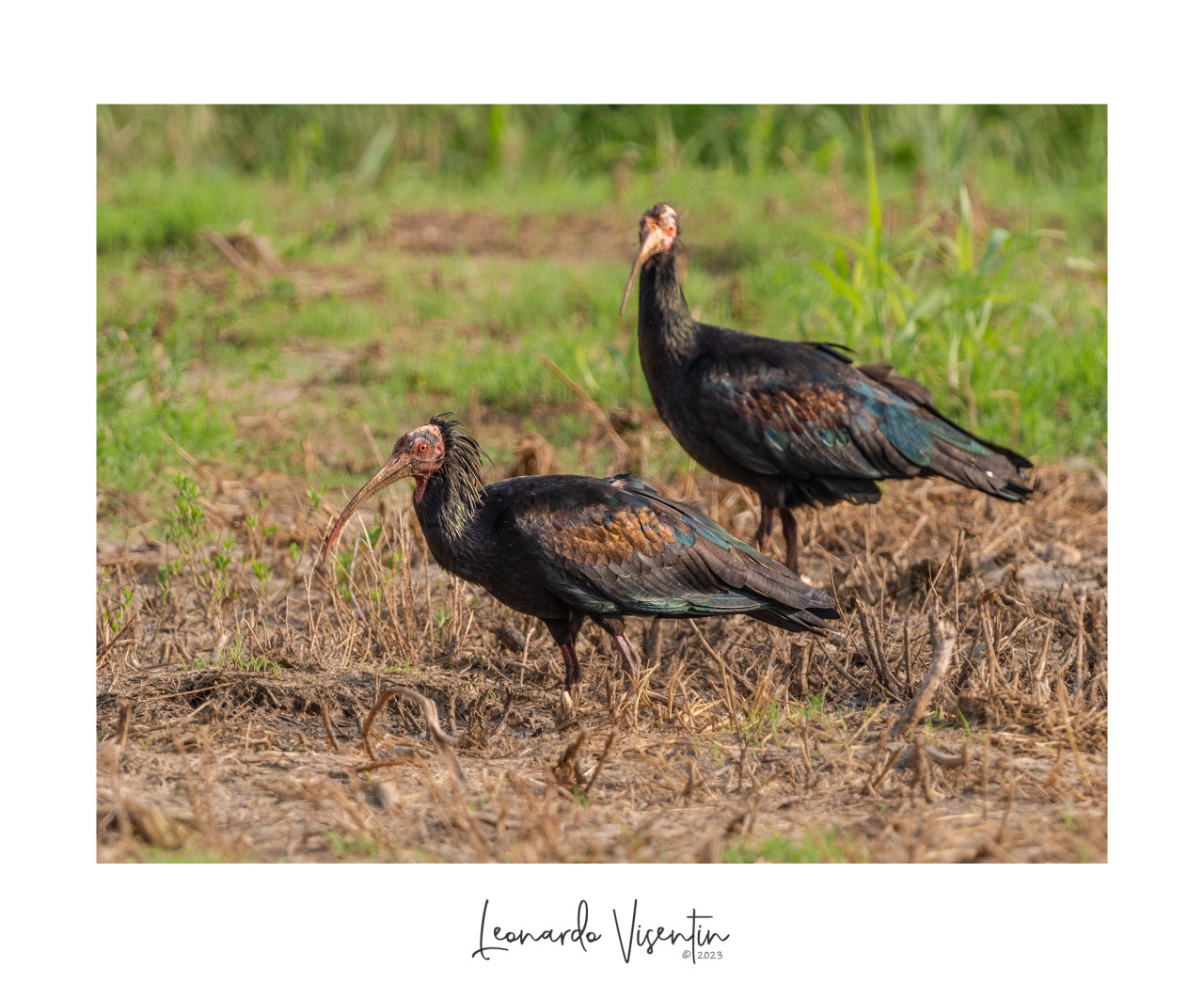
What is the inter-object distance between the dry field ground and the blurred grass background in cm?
149

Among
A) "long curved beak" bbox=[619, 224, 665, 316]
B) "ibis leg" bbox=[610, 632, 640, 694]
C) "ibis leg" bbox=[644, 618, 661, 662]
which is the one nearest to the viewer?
"ibis leg" bbox=[610, 632, 640, 694]

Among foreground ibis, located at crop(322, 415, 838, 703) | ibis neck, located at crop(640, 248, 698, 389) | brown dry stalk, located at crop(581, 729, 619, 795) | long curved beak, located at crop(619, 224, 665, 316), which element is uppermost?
long curved beak, located at crop(619, 224, 665, 316)

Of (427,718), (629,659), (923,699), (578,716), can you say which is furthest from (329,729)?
(923,699)

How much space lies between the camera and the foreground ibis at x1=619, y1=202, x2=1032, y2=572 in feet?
21.6

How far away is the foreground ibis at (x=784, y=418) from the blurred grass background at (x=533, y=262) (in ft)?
4.05

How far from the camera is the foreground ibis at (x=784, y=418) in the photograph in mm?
6582

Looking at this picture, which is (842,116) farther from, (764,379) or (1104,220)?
(764,379)

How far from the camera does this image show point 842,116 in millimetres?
12977

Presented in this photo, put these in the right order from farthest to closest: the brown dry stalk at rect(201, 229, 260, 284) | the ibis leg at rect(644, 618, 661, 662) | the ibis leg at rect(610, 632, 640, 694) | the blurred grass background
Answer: the brown dry stalk at rect(201, 229, 260, 284) → the blurred grass background → the ibis leg at rect(644, 618, 661, 662) → the ibis leg at rect(610, 632, 640, 694)

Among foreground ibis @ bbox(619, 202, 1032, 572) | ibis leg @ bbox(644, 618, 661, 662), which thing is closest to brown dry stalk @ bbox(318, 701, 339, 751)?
ibis leg @ bbox(644, 618, 661, 662)

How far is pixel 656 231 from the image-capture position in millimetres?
6727

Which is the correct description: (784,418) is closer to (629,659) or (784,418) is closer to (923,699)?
(629,659)

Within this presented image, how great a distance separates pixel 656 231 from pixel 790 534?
151 cm

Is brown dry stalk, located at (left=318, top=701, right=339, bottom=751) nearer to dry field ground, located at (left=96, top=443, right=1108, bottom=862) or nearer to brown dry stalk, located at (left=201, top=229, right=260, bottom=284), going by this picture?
dry field ground, located at (left=96, top=443, right=1108, bottom=862)
